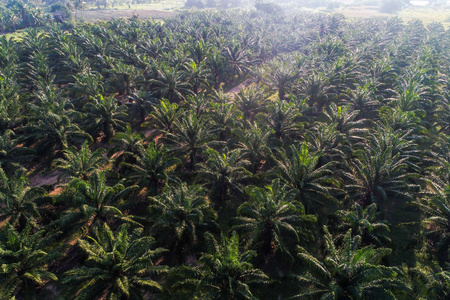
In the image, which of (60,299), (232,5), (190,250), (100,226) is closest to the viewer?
(60,299)

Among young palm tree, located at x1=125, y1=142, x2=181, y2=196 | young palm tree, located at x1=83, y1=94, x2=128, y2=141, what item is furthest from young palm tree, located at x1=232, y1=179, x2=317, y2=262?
young palm tree, located at x1=83, y1=94, x2=128, y2=141

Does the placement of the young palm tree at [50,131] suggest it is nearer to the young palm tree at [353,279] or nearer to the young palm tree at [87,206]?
the young palm tree at [87,206]

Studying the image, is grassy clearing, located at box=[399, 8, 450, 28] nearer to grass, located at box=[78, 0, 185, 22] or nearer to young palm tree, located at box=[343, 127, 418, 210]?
grass, located at box=[78, 0, 185, 22]

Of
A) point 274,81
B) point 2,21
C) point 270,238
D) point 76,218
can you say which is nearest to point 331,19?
point 274,81

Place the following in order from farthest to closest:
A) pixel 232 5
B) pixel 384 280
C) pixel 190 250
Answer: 1. pixel 232 5
2. pixel 190 250
3. pixel 384 280

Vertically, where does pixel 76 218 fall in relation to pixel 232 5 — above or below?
below

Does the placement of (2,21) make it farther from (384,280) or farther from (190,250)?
(384,280)

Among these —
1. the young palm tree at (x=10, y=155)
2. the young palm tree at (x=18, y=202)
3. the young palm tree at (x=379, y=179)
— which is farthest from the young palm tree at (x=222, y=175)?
the young palm tree at (x=10, y=155)
